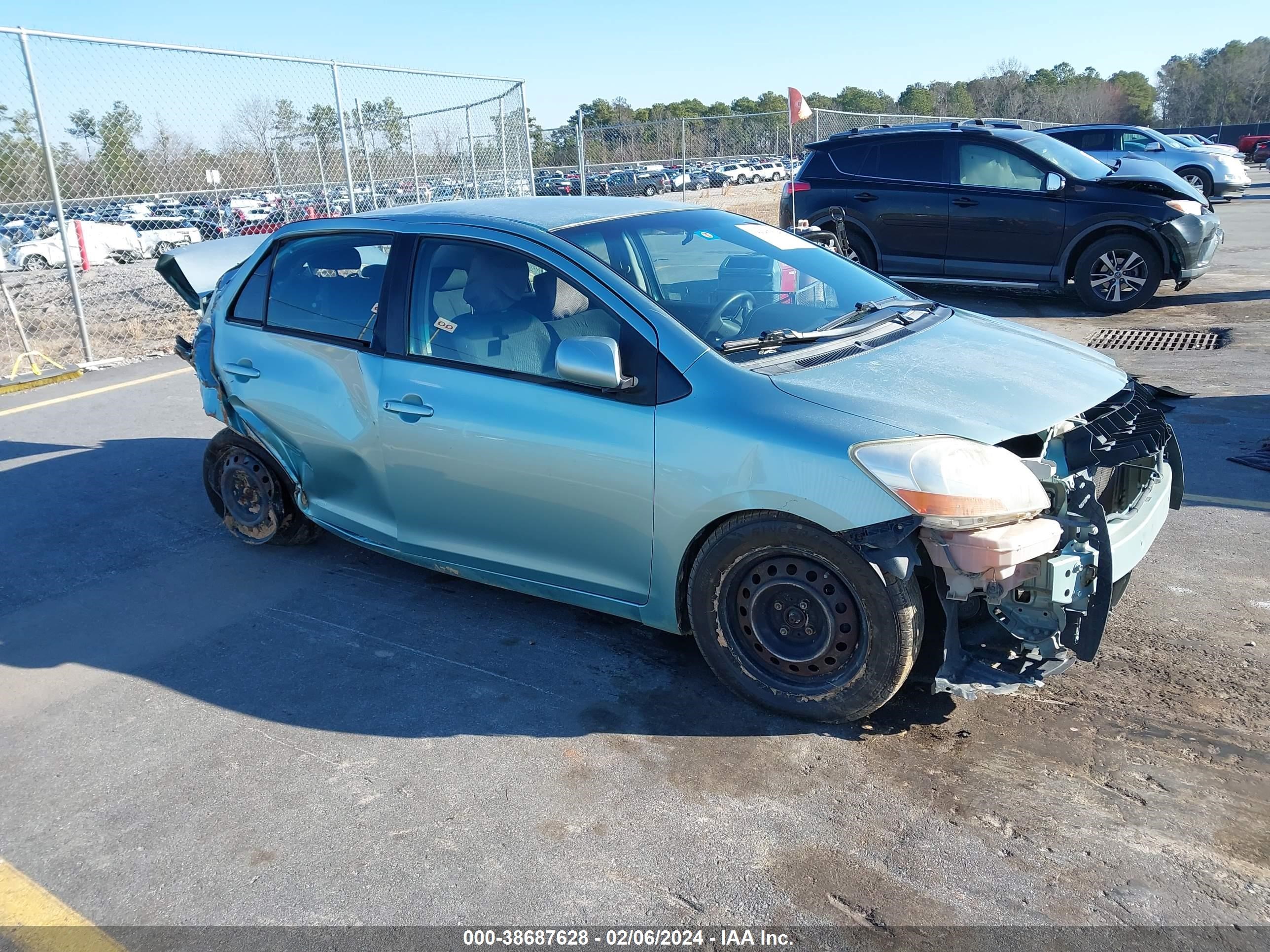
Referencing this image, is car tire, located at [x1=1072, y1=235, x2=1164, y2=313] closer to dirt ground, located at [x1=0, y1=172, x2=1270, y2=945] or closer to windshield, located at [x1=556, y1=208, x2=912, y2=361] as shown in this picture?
dirt ground, located at [x1=0, y1=172, x2=1270, y2=945]

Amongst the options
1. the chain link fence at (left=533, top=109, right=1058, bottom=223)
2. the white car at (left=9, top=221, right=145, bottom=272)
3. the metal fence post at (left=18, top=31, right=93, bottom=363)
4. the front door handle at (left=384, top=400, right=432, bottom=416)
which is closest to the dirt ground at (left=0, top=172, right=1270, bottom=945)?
the front door handle at (left=384, top=400, right=432, bottom=416)

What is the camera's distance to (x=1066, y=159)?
10.7 meters

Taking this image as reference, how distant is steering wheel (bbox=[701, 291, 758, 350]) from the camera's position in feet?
12.2

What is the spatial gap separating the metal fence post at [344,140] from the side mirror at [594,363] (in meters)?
8.59

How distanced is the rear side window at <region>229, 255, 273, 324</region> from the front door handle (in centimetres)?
113

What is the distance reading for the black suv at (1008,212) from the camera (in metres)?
10.1

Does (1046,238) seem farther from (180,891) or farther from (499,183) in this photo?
(180,891)

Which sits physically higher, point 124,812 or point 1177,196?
point 1177,196

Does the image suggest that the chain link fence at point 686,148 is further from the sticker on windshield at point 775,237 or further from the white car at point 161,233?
the sticker on windshield at point 775,237

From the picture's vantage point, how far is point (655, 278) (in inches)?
161

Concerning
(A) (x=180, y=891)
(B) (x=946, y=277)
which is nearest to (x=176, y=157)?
(B) (x=946, y=277)

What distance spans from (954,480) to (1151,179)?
874cm

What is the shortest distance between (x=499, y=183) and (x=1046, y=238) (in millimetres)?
7825

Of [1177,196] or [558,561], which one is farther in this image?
[1177,196]
